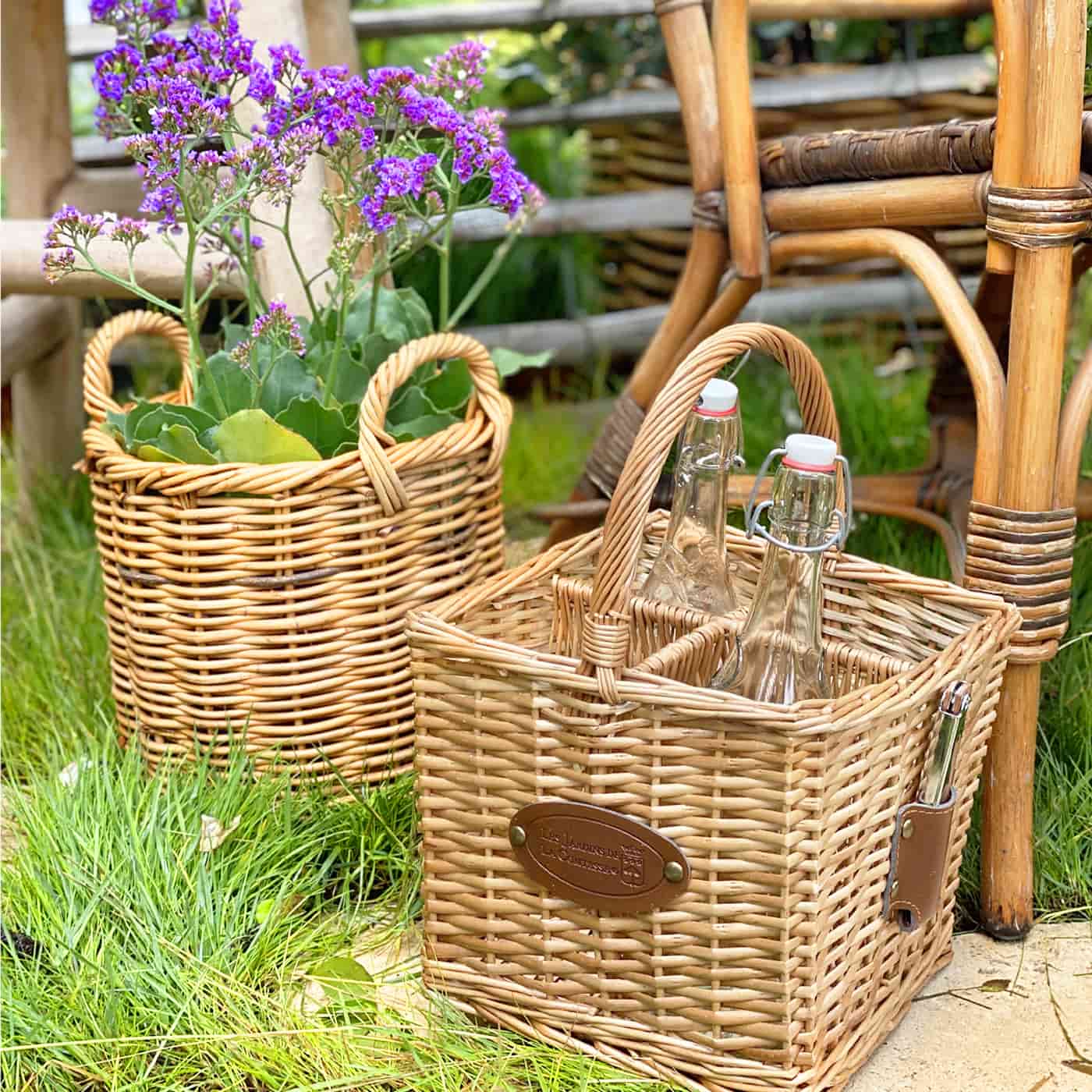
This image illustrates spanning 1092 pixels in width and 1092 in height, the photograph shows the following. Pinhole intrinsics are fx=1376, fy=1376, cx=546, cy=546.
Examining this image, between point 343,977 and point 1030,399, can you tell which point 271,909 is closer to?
point 343,977

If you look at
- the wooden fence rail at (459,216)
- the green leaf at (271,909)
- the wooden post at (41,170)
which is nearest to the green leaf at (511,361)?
the wooden fence rail at (459,216)

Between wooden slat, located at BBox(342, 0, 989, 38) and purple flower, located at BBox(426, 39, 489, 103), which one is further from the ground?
wooden slat, located at BBox(342, 0, 989, 38)

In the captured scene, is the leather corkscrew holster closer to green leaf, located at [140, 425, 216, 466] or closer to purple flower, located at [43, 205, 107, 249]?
green leaf, located at [140, 425, 216, 466]

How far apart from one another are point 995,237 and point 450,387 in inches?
23.0

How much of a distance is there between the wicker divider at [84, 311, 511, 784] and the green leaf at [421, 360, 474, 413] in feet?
0.16

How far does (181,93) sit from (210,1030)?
0.78 metres

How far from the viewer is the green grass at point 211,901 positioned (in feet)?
3.51

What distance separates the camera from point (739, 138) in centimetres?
140

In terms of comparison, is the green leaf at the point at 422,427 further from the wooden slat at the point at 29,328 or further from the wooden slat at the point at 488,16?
the wooden slat at the point at 488,16

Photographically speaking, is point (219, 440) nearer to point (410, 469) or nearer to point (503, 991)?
point (410, 469)

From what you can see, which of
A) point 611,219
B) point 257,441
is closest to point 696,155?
point 257,441

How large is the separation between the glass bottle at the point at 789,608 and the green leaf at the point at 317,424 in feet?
1.47

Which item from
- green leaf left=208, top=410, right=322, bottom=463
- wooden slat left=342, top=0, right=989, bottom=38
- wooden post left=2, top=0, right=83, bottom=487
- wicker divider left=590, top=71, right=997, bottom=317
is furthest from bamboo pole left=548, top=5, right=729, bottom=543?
wooden slat left=342, top=0, right=989, bottom=38

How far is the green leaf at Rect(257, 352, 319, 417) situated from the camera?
4.57 feet
